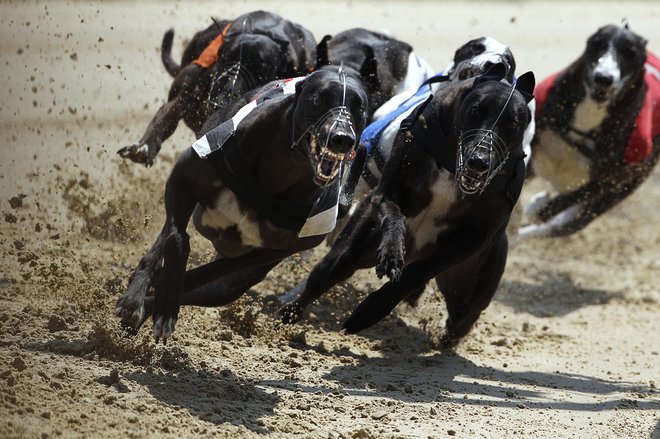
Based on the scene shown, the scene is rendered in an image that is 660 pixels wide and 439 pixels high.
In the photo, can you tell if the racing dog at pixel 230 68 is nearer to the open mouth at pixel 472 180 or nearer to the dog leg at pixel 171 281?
the dog leg at pixel 171 281

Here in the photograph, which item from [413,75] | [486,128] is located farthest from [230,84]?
[486,128]

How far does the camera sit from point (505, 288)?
6938mm

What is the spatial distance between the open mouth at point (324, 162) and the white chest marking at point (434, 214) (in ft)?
2.63

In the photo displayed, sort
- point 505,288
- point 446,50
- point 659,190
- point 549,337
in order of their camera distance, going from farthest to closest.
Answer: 1. point 446,50
2. point 659,190
3. point 505,288
4. point 549,337

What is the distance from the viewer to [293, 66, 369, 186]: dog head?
146 inches

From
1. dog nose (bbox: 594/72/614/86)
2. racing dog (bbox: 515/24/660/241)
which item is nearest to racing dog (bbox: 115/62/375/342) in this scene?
dog nose (bbox: 594/72/614/86)

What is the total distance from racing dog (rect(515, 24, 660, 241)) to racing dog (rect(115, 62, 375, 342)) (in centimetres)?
268

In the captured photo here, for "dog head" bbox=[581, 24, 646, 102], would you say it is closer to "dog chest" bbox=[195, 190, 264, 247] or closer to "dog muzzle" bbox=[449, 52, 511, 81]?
"dog muzzle" bbox=[449, 52, 511, 81]

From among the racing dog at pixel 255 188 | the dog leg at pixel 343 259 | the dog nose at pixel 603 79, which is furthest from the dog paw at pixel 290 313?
the dog nose at pixel 603 79

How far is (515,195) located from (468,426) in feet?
3.09

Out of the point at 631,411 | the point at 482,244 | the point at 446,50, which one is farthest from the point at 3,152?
the point at 446,50

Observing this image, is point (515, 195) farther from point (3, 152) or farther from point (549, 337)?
point (3, 152)

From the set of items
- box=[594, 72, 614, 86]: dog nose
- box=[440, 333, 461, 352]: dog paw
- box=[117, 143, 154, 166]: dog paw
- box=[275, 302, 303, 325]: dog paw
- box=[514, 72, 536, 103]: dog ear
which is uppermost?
box=[594, 72, 614, 86]: dog nose

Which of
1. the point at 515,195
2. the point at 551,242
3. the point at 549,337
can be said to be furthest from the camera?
the point at 551,242
